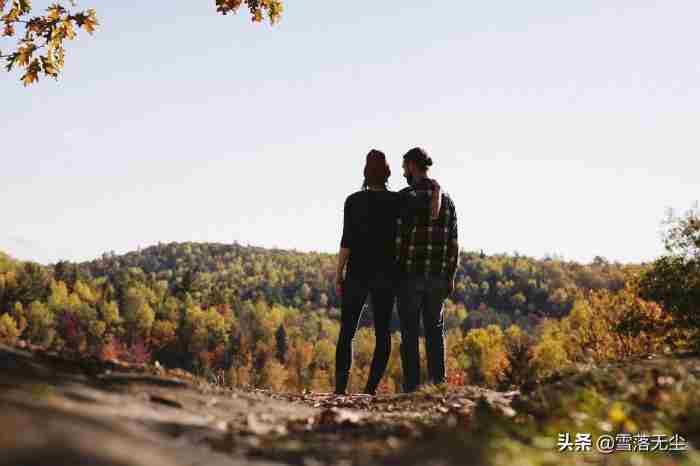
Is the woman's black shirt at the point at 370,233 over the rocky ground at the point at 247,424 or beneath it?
over

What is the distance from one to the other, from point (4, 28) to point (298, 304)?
187073 mm

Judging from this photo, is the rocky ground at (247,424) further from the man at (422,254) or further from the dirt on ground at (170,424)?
the man at (422,254)

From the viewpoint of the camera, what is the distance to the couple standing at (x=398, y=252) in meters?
7.89

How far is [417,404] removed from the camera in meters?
7.38

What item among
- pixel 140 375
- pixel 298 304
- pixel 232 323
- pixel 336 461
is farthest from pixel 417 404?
pixel 298 304

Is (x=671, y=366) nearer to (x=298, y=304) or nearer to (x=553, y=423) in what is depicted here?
(x=553, y=423)

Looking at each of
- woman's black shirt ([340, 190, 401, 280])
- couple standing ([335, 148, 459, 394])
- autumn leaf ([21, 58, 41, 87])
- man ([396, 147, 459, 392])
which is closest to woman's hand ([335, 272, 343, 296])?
couple standing ([335, 148, 459, 394])

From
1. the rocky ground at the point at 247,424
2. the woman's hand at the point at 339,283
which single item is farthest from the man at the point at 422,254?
the rocky ground at the point at 247,424

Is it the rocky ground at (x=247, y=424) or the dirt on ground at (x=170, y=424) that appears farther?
the rocky ground at (x=247, y=424)

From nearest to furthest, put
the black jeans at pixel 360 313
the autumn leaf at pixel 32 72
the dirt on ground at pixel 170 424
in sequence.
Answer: the dirt on ground at pixel 170 424 < the black jeans at pixel 360 313 < the autumn leaf at pixel 32 72

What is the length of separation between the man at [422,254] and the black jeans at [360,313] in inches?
7.7

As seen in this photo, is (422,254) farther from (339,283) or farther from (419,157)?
(419,157)

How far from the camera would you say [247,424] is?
476 cm

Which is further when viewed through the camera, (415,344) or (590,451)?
(415,344)
